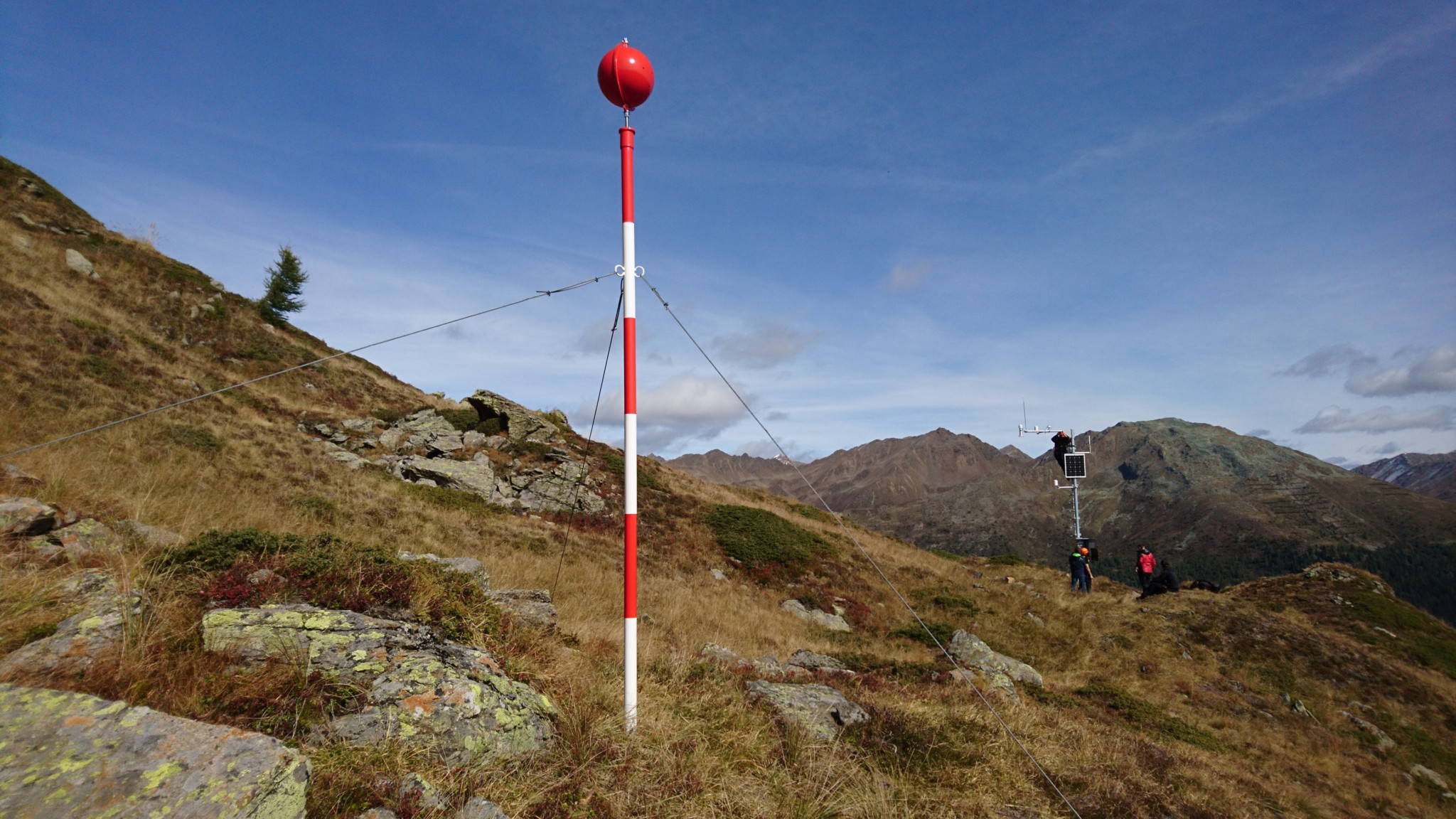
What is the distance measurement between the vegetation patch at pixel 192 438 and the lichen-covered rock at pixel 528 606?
400 inches

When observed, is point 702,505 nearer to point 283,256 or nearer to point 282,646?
point 282,646

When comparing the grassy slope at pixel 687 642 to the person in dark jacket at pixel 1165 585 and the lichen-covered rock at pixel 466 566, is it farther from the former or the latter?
the person in dark jacket at pixel 1165 585

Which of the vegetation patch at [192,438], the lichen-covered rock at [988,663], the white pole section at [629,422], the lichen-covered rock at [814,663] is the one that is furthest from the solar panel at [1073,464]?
the vegetation patch at [192,438]

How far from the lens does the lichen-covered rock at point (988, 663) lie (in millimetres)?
11095

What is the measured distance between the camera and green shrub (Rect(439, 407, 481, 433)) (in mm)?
24766

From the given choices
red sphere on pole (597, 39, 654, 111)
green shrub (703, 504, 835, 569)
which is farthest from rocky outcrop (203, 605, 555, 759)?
green shrub (703, 504, 835, 569)

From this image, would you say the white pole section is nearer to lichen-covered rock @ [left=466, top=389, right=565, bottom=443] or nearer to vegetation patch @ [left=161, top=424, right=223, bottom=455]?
vegetation patch @ [left=161, top=424, right=223, bottom=455]

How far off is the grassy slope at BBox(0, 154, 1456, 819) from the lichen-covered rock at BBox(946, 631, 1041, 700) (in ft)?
2.23

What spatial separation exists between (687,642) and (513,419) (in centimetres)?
1780

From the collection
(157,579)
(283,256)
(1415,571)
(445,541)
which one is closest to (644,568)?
(445,541)

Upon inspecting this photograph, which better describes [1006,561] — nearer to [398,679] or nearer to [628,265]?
[628,265]

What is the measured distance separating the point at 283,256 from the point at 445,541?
132ft

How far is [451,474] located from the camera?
774 inches

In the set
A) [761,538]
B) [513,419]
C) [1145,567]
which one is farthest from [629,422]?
[1145,567]
